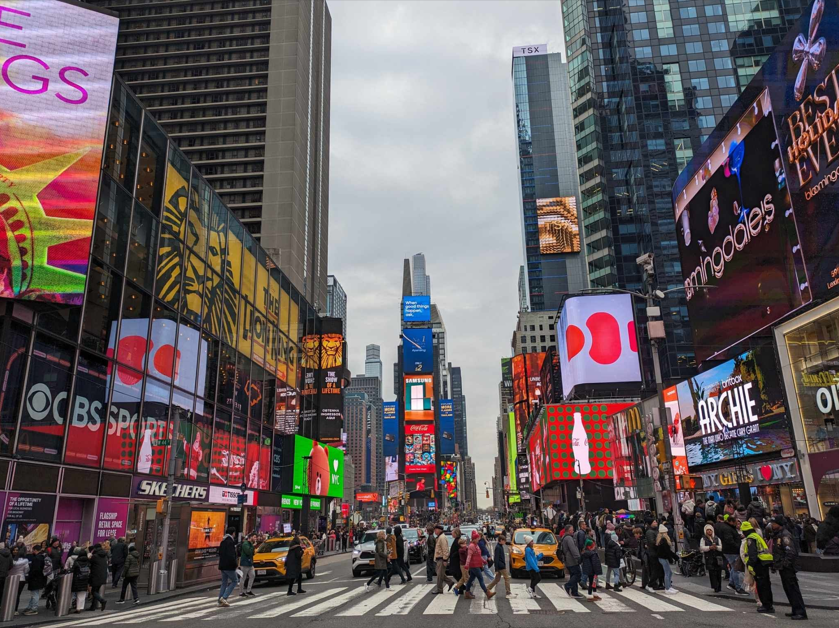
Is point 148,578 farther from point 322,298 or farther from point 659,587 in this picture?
point 322,298

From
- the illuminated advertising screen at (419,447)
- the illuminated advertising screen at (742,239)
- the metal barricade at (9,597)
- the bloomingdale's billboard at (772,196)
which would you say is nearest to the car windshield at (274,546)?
the metal barricade at (9,597)

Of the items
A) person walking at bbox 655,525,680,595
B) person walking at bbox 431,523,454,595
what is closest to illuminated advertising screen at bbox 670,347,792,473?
person walking at bbox 655,525,680,595

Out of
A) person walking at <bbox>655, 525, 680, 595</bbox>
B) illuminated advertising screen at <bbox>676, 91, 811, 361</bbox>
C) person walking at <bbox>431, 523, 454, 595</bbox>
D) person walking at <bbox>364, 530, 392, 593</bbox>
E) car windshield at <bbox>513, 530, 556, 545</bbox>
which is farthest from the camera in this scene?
illuminated advertising screen at <bbox>676, 91, 811, 361</bbox>

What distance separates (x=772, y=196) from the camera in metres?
31.5

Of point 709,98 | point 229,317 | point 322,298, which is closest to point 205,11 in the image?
point 322,298

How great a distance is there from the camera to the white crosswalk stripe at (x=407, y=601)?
12777mm

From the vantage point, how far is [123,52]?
88250mm

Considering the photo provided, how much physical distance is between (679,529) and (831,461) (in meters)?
12.6

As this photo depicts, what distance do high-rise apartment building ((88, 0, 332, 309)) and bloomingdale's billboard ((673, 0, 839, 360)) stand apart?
5202cm

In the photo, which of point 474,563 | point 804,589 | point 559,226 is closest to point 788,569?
point 804,589

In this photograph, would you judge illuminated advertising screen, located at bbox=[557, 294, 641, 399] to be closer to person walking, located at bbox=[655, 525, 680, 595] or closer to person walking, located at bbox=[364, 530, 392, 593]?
person walking, located at bbox=[364, 530, 392, 593]

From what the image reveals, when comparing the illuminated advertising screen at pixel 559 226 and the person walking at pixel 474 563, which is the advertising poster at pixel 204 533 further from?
the illuminated advertising screen at pixel 559 226

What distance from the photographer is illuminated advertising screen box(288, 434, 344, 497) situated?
5222 cm

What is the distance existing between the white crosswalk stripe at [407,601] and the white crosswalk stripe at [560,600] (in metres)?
3.20
